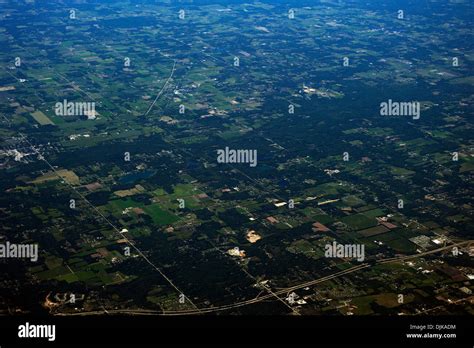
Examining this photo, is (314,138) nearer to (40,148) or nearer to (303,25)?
(40,148)

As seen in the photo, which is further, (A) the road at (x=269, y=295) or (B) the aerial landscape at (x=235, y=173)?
(B) the aerial landscape at (x=235, y=173)

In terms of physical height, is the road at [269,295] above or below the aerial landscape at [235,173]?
below

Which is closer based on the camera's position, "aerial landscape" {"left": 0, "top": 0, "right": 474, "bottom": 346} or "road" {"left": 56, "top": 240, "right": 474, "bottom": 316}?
"road" {"left": 56, "top": 240, "right": 474, "bottom": 316}

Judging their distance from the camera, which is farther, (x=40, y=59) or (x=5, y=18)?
(x=5, y=18)

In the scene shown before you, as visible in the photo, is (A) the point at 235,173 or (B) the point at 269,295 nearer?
(B) the point at 269,295

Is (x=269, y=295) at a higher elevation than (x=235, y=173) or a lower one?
lower

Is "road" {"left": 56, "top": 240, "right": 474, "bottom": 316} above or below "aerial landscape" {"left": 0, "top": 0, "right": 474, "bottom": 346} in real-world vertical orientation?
below

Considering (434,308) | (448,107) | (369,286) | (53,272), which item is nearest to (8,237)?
(53,272)

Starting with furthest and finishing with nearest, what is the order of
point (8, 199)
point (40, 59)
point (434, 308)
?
point (40, 59), point (8, 199), point (434, 308)
